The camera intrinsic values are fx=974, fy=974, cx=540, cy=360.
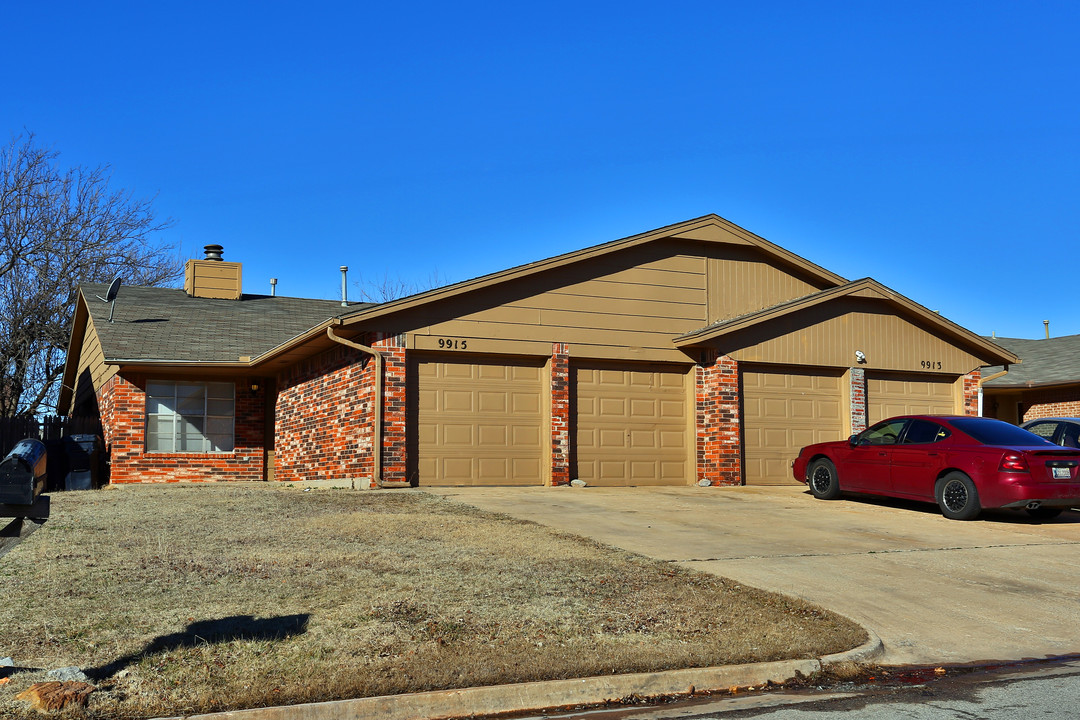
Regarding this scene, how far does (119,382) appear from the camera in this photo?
67.2ft

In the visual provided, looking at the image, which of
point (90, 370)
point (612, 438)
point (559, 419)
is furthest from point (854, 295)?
point (90, 370)

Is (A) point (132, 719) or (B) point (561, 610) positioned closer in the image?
(A) point (132, 719)

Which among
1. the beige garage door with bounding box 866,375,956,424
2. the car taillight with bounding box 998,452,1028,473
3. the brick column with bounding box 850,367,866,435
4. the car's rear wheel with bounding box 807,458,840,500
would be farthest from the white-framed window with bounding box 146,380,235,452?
the car taillight with bounding box 998,452,1028,473

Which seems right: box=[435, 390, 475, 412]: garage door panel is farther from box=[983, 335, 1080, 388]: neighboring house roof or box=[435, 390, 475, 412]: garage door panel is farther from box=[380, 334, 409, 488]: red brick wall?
box=[983, 335, 1080, 388]: neighboring house roof

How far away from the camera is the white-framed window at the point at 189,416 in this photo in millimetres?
21000

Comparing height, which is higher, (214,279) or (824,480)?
(214,279)

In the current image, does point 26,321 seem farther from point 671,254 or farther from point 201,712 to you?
point 201,712

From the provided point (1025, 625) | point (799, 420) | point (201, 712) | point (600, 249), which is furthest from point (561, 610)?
point (799, 420)

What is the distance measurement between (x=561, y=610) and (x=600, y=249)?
11375mm

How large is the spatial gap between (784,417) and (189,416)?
41.4 feet

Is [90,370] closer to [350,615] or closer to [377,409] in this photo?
[377,409]

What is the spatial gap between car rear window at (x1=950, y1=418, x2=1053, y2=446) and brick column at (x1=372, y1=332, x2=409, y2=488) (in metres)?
8.23

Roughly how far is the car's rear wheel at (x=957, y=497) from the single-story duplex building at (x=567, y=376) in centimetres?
560

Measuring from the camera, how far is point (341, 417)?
17.2m
